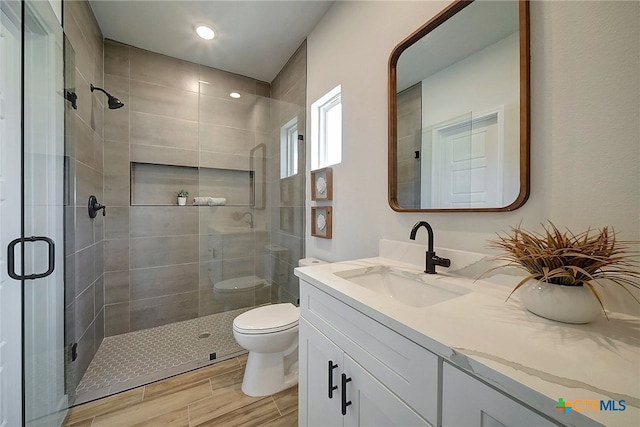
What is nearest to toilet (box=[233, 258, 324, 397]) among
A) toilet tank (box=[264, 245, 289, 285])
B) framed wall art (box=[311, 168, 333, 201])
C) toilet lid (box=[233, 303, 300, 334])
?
toilet lid (box=[233, 303, 300, 334])

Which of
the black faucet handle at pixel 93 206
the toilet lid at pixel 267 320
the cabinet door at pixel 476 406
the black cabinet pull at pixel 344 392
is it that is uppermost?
the black faucet handle at pixel 93 206

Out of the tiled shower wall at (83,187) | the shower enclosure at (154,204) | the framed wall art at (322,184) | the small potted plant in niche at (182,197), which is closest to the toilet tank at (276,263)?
the shower enclosure at (154,204)

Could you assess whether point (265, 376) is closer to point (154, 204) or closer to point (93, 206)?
point (93, 206)

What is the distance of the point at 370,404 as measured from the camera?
2.40 feet

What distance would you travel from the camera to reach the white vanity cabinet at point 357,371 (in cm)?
58

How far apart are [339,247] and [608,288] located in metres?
1.26

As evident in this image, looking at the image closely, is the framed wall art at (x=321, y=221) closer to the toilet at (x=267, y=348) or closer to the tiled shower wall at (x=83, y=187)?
the toilet at (x=267, y=348)

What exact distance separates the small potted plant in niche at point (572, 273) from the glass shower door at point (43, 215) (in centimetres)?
175

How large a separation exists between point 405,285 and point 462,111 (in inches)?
30.5

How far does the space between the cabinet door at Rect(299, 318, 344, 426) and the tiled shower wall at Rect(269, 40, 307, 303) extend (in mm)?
1093

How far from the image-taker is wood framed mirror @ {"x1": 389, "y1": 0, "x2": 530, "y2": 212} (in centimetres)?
87

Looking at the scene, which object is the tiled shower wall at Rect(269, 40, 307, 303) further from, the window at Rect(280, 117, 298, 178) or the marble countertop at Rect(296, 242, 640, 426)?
the marble countertop at Rect(296, 242, 640, 426)

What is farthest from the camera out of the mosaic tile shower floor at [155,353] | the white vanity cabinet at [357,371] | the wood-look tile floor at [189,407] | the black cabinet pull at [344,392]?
the mosaic tile shower floor at [155,353]

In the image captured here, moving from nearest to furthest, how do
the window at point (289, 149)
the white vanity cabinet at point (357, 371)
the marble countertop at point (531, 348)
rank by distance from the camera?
the marble countertop at point (531, 348)
the white vanity cabinet at point (357, 371)
the window at point (289, 149)
